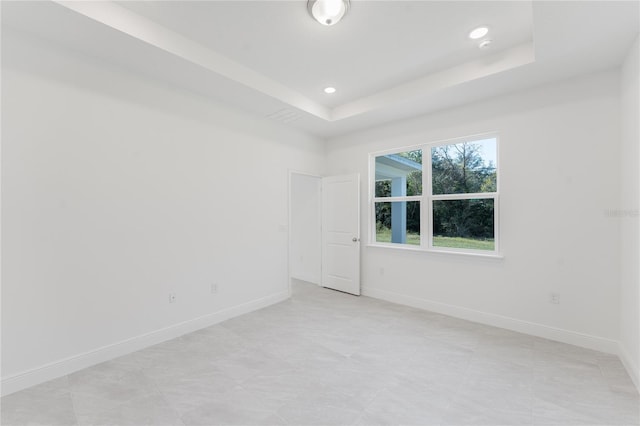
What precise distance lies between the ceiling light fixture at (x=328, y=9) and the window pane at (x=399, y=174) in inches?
96.6

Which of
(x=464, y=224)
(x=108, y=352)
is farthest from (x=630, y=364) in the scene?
(x=108, y=352)

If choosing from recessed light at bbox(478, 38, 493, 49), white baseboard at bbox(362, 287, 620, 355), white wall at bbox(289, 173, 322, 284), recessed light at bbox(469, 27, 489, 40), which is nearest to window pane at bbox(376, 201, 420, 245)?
white baseboard at bbox(362, 287, 620, 355)

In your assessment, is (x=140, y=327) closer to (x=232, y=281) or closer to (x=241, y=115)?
(x=232, y=281)

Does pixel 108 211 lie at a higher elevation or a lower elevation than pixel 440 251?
higher

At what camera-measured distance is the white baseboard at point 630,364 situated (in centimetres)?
223

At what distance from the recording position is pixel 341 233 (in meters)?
5.05

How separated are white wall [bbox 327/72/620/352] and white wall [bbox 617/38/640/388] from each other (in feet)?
0.40

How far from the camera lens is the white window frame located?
3.54 m

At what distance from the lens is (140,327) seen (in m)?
2.91

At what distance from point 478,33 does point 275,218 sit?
332 centimetres

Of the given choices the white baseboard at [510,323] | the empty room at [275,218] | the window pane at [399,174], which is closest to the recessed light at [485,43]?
the empty room at [275,218]

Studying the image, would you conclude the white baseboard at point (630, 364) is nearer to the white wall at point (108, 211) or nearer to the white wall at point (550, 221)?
the white wall at point (550, 221)

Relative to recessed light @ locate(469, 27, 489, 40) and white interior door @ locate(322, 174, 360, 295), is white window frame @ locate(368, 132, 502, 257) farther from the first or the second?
recessed light @ locate(469, 27, 489, 40)

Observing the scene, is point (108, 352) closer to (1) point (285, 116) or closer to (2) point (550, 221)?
(1) point (285, 116)
